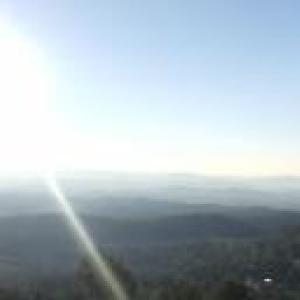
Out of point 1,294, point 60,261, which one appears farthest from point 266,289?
point 60,261

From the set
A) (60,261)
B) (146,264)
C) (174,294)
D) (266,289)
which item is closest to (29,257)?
(60,261)

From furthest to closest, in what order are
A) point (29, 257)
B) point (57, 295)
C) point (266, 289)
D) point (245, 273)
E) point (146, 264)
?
point (29, 257) < point (146, 264) < point (245, 273) < point (266, 289) < point (57, 295)

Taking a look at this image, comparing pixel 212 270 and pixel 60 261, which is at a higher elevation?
pixel 60 261

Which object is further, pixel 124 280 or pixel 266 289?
pixel 266 289

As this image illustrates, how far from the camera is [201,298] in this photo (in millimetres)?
72688

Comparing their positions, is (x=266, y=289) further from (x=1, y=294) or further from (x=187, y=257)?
(x=187, y=257)

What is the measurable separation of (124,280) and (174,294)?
26.3 feet

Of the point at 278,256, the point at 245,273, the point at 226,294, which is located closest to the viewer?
the point at 226,294

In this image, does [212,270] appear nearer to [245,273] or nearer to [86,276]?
[245,273]

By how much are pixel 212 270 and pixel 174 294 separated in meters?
59.0

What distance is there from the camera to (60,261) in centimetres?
17600

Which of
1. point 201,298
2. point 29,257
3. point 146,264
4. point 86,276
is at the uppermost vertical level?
point 29,257

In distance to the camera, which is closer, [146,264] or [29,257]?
[146,264]

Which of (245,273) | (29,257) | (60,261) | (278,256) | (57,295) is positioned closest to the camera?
(57,295)
